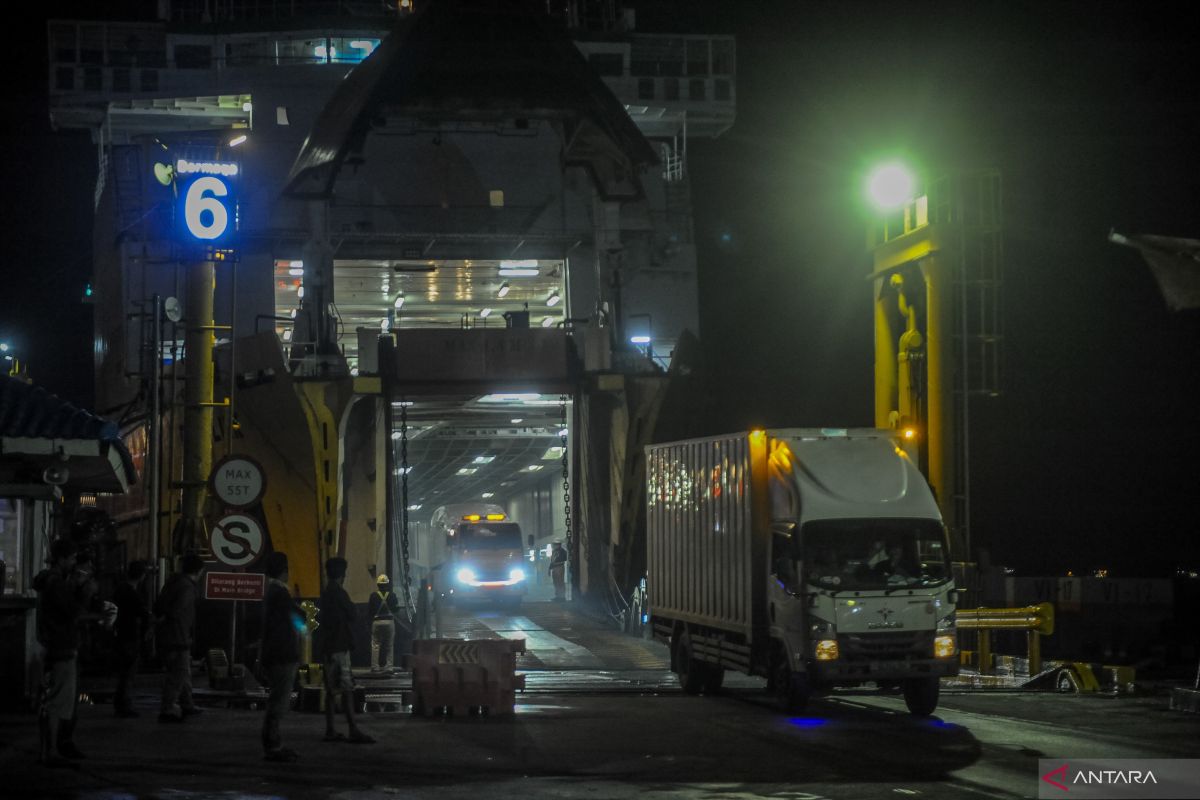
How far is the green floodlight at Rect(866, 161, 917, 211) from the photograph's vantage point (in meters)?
24.0

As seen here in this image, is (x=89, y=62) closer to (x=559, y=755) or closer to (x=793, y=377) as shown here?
(x=793, y=377)

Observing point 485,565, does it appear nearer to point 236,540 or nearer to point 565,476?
point 565,476

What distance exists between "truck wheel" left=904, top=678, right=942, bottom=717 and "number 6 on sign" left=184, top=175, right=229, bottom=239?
11718 mm

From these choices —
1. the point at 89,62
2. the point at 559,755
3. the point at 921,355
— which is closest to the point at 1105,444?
the point at 921,355

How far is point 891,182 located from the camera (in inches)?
946

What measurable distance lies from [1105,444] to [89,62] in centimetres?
4413

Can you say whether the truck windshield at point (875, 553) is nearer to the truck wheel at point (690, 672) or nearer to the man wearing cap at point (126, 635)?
the truck wheel at point (690, 672)

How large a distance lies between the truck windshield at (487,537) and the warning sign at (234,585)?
3066 centimetres

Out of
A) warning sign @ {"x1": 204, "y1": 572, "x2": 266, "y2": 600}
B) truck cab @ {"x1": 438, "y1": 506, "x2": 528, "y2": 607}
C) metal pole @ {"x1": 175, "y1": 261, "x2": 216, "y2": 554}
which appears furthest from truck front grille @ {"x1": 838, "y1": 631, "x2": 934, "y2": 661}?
truck cab @ {"x1": 438, "y1": 506, "x2": 528, "y2": 607}

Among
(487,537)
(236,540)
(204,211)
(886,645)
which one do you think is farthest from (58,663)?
(487,537)

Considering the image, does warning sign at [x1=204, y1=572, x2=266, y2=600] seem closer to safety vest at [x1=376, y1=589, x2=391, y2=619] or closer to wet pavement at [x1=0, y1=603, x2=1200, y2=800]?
wet pavement at [x1=0, y1=603, x2=1200, y2=800]

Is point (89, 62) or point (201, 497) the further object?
point (89, 62)

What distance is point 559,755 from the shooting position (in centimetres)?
1379

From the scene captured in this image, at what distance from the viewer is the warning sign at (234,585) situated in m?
18.6
